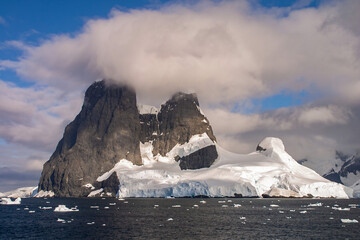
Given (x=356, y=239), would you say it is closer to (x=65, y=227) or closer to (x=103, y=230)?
(x=103, y=230)

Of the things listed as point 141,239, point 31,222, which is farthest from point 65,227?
point 141,239

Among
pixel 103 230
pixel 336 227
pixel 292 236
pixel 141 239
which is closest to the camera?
pixel 141 239

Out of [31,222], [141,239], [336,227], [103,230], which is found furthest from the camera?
[31,222]

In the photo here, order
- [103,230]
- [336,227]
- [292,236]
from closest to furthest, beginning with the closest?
[292,236]
[103,230]
[336,227]

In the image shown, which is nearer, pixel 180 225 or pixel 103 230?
pixel 103 230

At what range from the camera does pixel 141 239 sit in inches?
2375

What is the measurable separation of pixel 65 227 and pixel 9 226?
1264 centimetres

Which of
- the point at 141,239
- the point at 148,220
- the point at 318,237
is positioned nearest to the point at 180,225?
the point at 148,220

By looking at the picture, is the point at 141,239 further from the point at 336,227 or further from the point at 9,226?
the point at 336,227

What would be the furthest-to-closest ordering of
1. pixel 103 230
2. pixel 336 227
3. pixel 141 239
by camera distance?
pixel 336 227 < pixel 103 230 < pixel 141 239

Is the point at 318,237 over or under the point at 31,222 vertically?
under

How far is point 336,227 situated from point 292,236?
51.7 feet

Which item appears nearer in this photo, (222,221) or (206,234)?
(206,234)

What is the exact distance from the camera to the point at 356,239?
60.8 meters
